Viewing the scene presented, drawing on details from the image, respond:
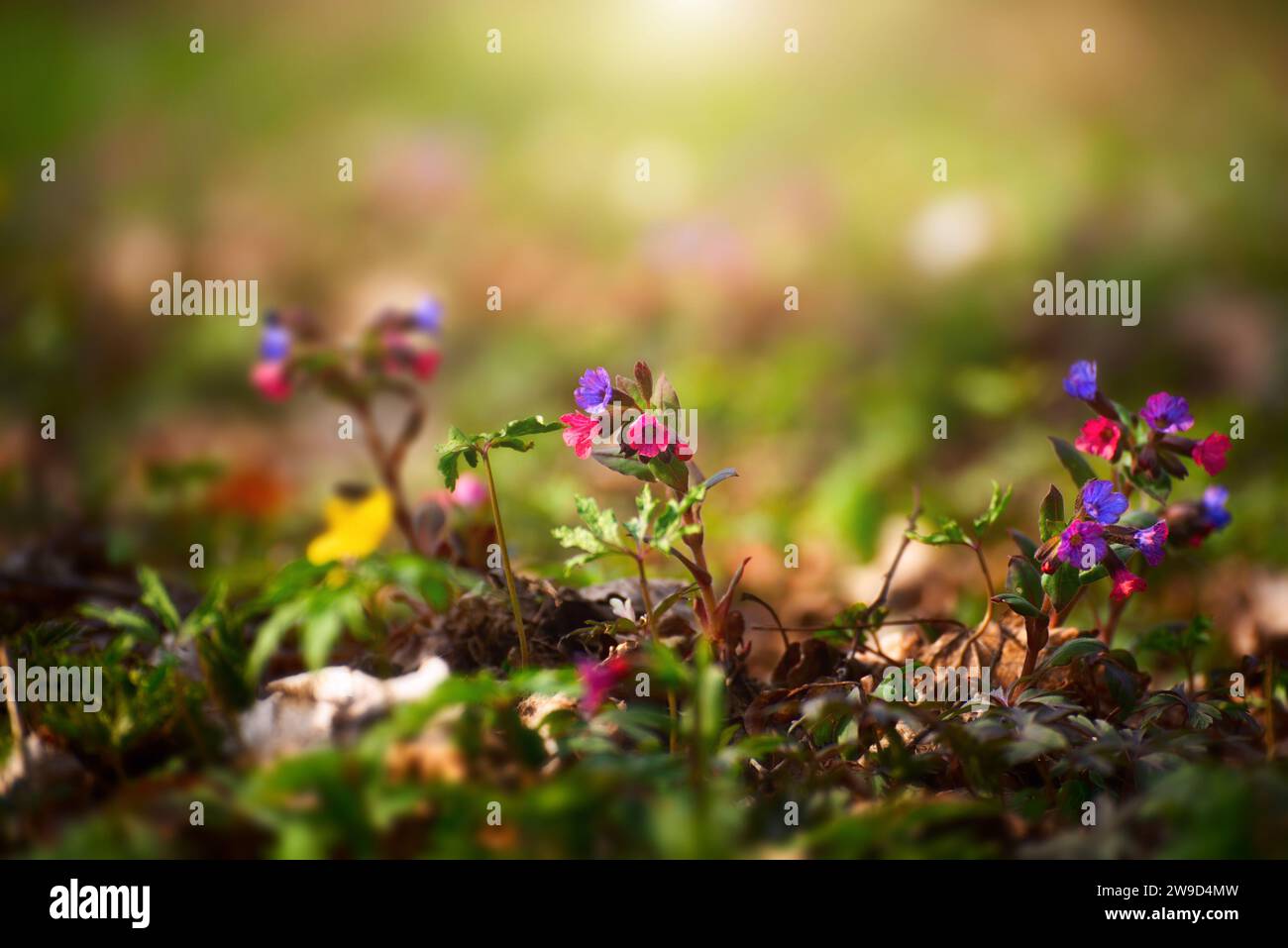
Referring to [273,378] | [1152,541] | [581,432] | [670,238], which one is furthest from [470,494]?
[670,238]

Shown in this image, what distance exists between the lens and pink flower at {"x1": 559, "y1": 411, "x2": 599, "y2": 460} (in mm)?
1492

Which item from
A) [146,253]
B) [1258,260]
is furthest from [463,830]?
[146,253]

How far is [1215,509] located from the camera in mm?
1654

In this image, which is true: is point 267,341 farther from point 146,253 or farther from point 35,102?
point 35,102

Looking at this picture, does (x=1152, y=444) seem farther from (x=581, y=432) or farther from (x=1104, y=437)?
(x=581, y=432)

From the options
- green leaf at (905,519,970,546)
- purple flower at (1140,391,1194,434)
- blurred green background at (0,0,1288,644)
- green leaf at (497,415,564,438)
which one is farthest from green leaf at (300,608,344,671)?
blurred green background at (0,0,1288,644)

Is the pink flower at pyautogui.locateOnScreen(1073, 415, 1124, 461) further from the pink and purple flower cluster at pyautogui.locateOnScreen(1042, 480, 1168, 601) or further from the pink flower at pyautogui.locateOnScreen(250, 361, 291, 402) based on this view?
the pink flower at pyautogui.locateOnScreen(250, 361, 291, 402)

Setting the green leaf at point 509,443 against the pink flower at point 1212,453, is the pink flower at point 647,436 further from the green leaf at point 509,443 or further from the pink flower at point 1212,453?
the pink flower at point 1212,453

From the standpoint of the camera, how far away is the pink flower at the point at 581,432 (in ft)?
4.90

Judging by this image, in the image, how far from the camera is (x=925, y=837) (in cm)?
119

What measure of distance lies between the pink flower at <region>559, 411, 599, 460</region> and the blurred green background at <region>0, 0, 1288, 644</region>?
3.39ft

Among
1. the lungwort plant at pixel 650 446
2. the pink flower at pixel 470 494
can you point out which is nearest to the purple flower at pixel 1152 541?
the lungwort plant at pixel 650 446

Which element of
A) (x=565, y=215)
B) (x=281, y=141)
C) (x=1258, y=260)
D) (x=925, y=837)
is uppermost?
(x=281, y=141)

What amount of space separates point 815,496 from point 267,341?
1625mm
